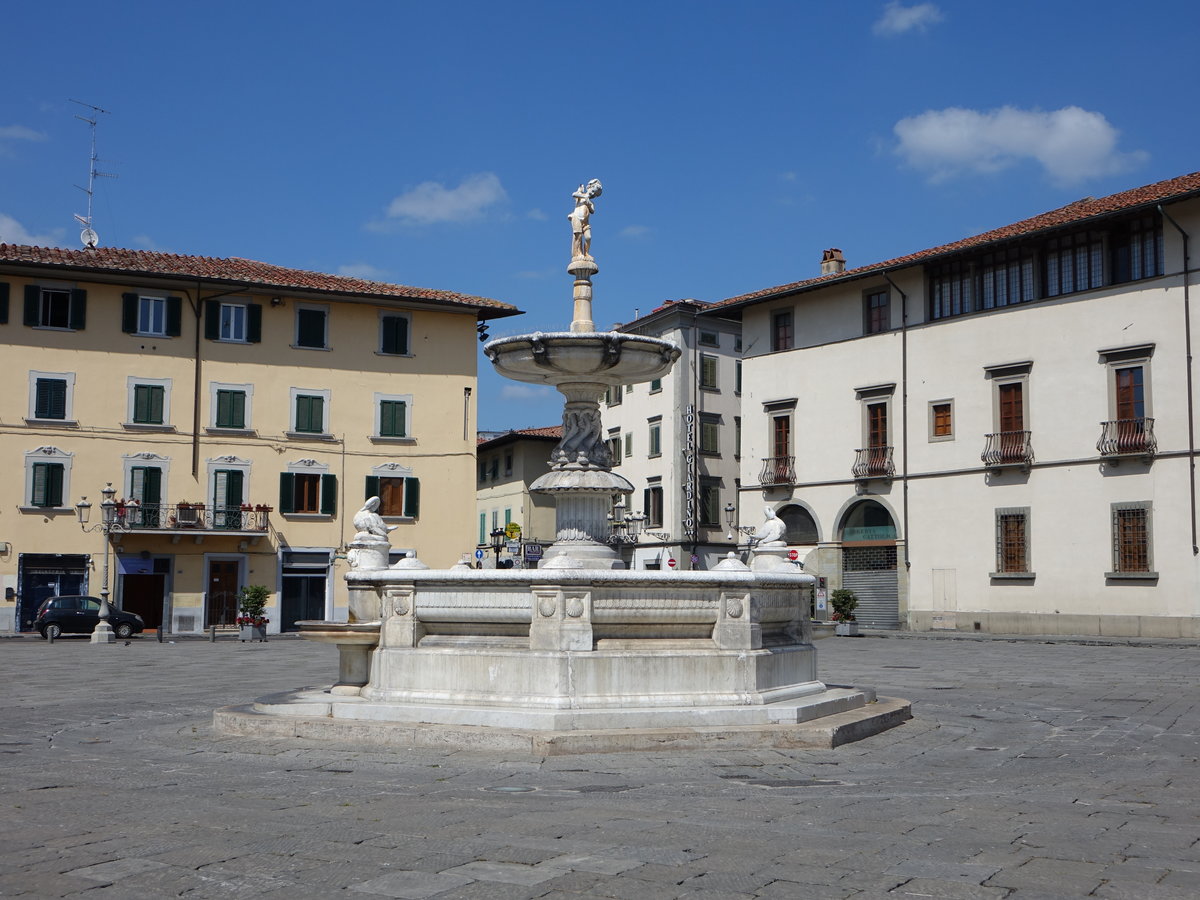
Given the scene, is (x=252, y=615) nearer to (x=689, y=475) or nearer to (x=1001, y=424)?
(x=689, y=475)

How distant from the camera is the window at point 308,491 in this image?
4078 cm

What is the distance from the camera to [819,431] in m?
42.6

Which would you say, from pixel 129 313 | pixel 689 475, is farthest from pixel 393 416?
pixel 689 475

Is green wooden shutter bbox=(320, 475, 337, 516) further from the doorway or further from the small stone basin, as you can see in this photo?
the small stone basin

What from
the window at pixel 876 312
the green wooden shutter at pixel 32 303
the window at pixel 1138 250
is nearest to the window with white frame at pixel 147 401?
the green wooden shutter at pixel 32 303

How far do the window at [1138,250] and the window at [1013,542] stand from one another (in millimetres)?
7069

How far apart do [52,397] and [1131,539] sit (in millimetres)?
31132

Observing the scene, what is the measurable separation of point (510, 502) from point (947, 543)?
27.1 meters

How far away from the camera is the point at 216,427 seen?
1587 inches

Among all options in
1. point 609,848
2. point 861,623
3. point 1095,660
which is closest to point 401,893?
point 609,848

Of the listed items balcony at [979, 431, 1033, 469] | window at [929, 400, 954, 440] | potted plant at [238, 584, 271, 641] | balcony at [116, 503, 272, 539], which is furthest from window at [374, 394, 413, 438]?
balcony at [979, 431, 1033, 469]

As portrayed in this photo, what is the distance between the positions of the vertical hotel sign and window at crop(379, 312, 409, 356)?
13873 mm

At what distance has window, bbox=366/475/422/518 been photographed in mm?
41875

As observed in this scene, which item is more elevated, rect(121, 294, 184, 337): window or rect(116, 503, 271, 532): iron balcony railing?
rect(121, 294, 184, 337): window
